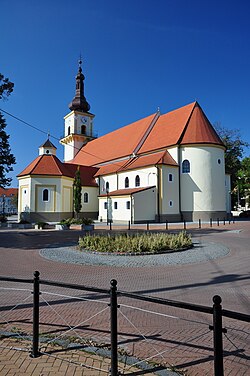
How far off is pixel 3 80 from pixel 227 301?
20.2 metres

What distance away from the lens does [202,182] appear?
33.8 m

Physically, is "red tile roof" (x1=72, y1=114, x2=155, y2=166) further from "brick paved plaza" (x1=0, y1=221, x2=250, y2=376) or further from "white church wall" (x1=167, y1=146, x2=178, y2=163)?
"brick paved plaza" (x1=0, y1=221, x2=250, y2=376)

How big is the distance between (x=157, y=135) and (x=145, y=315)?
3617 cm

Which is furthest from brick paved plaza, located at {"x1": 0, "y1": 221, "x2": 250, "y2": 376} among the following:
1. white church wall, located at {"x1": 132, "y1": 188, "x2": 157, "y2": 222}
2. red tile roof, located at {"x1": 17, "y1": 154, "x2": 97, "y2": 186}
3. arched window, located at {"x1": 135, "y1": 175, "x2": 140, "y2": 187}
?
red tile roof, located at {"x1": 17, "y1": 154, "x2": 97, "y2": 186}

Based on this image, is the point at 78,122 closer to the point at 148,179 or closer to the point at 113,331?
the point at 148,179

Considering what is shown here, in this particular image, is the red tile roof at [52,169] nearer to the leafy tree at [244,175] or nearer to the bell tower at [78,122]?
the bell tower at [78,122]

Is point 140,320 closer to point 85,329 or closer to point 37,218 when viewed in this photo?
point 85,329

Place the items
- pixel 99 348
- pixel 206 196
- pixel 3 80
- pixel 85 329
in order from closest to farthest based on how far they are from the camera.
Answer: pixel 99 348 → pixel 85 329 → pixel 3 80 → pixel 206 196

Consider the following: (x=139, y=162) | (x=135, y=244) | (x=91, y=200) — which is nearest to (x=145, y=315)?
(x=135, y=244)

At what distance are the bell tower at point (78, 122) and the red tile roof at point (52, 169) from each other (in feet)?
51.5

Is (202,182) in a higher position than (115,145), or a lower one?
lower

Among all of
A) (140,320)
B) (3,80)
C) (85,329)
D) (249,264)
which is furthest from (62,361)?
(3,80)

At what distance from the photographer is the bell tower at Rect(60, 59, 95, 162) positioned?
5722 cm

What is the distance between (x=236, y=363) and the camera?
3.53 meters
